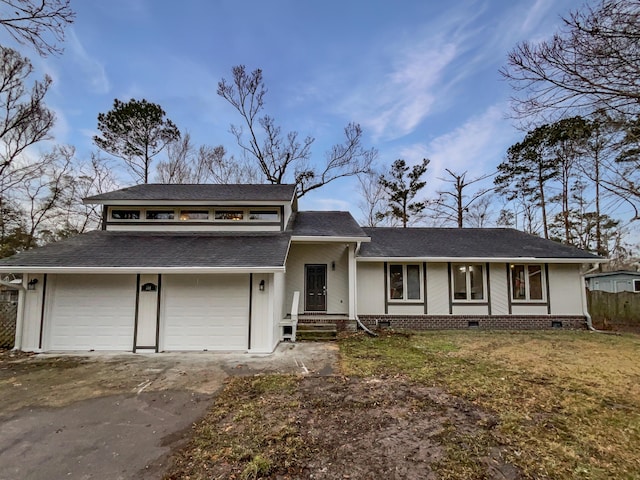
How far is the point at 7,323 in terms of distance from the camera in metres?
7.82

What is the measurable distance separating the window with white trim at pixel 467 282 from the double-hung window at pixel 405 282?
4.36 feet

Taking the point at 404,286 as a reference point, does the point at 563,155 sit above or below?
above

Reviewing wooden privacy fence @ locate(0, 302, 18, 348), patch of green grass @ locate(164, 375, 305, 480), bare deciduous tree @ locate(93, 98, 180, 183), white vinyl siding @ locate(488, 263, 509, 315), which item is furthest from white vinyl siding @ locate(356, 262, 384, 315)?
bare deciduous tree @ locate(93, 98, 180, 183)

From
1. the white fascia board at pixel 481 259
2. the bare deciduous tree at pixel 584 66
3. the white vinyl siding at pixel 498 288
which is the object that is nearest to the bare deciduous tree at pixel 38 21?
the bare deciduous tree at pixel 584 66

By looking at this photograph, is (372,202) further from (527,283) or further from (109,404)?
(109,404)

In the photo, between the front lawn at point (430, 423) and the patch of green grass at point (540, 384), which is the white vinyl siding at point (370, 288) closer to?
the patch of green grass at point (540, 384)

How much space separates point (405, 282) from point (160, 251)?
8.19 meters

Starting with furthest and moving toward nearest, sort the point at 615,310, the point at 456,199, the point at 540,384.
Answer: the point at 456,199
the point at 615,310
the point at 540,384

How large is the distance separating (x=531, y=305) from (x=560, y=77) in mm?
9478

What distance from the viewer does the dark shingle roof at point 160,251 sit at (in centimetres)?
756

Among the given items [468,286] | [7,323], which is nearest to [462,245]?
[468,286]

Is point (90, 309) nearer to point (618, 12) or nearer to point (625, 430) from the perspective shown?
point (625, 430)

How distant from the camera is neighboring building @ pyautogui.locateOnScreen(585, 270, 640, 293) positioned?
1755 centimetres

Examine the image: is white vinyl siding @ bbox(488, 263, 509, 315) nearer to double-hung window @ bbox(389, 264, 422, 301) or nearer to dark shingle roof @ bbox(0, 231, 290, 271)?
double-hung window @ bbox(389, 264, 422, 301)
